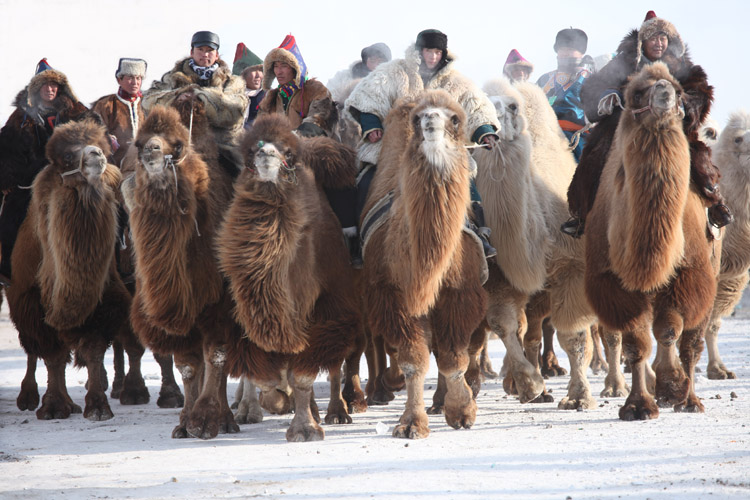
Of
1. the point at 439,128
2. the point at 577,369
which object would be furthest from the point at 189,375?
the point at 577,369

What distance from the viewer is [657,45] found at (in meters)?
7.74

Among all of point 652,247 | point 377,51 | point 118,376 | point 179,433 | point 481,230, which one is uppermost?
point 377,51

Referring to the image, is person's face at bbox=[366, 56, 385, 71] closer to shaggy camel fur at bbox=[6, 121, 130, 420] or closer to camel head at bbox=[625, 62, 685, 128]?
shaggy camel fur at bbox=[6, 121, 130, 420]

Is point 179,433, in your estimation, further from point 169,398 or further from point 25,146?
point 25,146

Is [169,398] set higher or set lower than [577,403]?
lower

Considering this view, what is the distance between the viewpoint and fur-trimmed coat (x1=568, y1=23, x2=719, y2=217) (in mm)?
7008

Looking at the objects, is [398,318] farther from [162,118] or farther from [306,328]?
[162,118]

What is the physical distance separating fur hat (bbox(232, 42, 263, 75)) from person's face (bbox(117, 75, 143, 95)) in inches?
93.4

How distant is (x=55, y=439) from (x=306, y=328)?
1939 mm

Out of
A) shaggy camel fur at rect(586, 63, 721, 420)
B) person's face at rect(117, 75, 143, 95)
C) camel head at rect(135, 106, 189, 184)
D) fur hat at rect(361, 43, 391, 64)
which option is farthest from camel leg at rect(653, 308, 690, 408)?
fur hat at rect(361, 43, 391, 64)

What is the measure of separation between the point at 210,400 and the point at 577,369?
3.01 m

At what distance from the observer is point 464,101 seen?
23.2 ft

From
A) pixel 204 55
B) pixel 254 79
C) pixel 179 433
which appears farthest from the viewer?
pixel 254 79

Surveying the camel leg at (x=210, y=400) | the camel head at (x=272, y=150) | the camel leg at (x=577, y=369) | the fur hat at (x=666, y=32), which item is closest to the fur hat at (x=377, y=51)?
the fur hat at (x=666, y=32)
